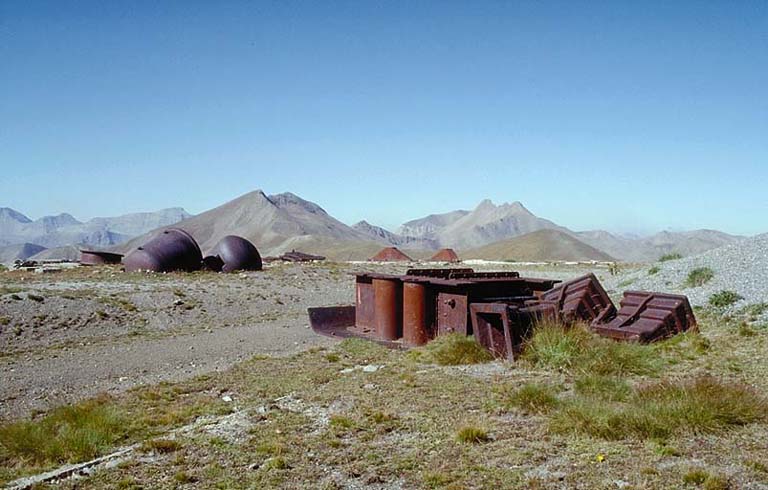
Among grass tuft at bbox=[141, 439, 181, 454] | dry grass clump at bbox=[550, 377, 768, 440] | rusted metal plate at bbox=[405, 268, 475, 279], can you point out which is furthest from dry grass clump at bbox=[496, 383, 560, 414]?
rusted metal plate at bbox=[405, 268, 475, 279]

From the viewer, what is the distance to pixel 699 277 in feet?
53.9

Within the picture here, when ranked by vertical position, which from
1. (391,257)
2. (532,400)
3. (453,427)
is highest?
(391,257)

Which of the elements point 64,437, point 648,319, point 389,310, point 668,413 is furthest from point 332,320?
point 668,413

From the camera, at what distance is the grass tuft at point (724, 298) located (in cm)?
1325

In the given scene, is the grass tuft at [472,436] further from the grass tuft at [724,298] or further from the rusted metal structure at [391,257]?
the rusted metal structure at [391,257]

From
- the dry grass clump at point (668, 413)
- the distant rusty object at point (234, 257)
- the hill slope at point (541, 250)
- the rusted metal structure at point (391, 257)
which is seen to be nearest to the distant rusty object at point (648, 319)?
the dry grass clump at point (668, 413)

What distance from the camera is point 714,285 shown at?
1534cm

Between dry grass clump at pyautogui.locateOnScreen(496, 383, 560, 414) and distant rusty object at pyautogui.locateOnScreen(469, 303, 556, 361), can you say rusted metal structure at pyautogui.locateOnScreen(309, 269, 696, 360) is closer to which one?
distant rusty object at pyautogui.locateOnScreen(469, 303, 556, 361)

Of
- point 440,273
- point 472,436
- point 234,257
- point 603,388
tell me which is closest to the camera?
point 472,436

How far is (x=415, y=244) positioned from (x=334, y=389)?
470 feet

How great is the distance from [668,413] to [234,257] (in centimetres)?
2462

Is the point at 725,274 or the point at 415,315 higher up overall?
the point at 725,274

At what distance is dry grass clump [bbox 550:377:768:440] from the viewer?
5.43 m

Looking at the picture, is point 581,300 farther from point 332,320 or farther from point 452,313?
point 332,320
